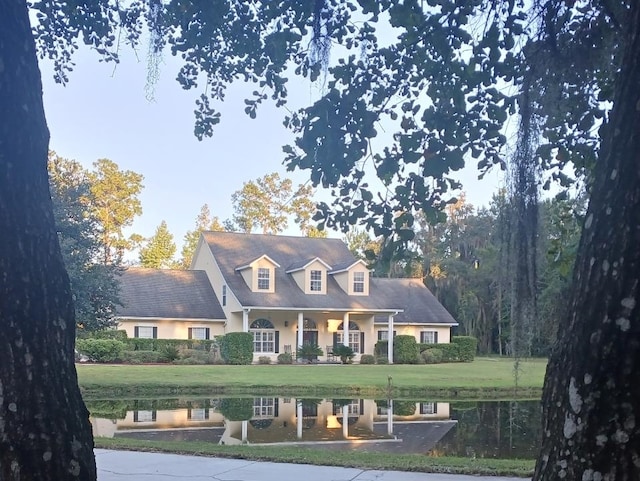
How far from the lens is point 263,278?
3288cm

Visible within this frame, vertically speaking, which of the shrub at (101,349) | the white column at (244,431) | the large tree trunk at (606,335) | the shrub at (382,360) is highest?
Answer: the large tree trunk at (606,335)

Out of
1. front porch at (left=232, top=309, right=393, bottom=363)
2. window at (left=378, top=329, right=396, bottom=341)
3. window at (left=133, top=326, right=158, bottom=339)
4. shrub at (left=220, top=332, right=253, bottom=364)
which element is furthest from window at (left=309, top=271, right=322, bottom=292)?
window at (left=133, top=326, right=158, bottom=339)

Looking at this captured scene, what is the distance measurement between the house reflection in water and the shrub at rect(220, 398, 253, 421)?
2cm

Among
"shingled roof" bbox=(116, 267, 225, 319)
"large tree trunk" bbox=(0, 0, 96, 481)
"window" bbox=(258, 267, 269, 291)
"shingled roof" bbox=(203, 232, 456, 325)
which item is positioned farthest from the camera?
"window" bbox=(258, 267, 269, 291)

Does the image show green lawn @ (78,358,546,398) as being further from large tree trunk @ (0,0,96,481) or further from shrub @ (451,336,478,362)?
large tree trunk @ (0,0,96,481)

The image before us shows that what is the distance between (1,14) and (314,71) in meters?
1.90

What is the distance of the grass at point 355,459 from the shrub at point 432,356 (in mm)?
26206

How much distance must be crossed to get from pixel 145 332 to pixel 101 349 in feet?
12.9

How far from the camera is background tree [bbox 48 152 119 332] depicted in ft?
59.9

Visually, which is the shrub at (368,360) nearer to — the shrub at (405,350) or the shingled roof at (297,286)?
the shrub at (405,350)

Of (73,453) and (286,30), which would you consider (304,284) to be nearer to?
(286,30)

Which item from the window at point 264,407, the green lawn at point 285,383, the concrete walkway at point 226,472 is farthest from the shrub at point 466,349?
the concrete walkway at point 226,472

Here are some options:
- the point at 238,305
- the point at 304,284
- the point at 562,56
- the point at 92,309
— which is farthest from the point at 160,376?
the point at 562,56

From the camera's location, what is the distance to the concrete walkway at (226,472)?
6805mm
